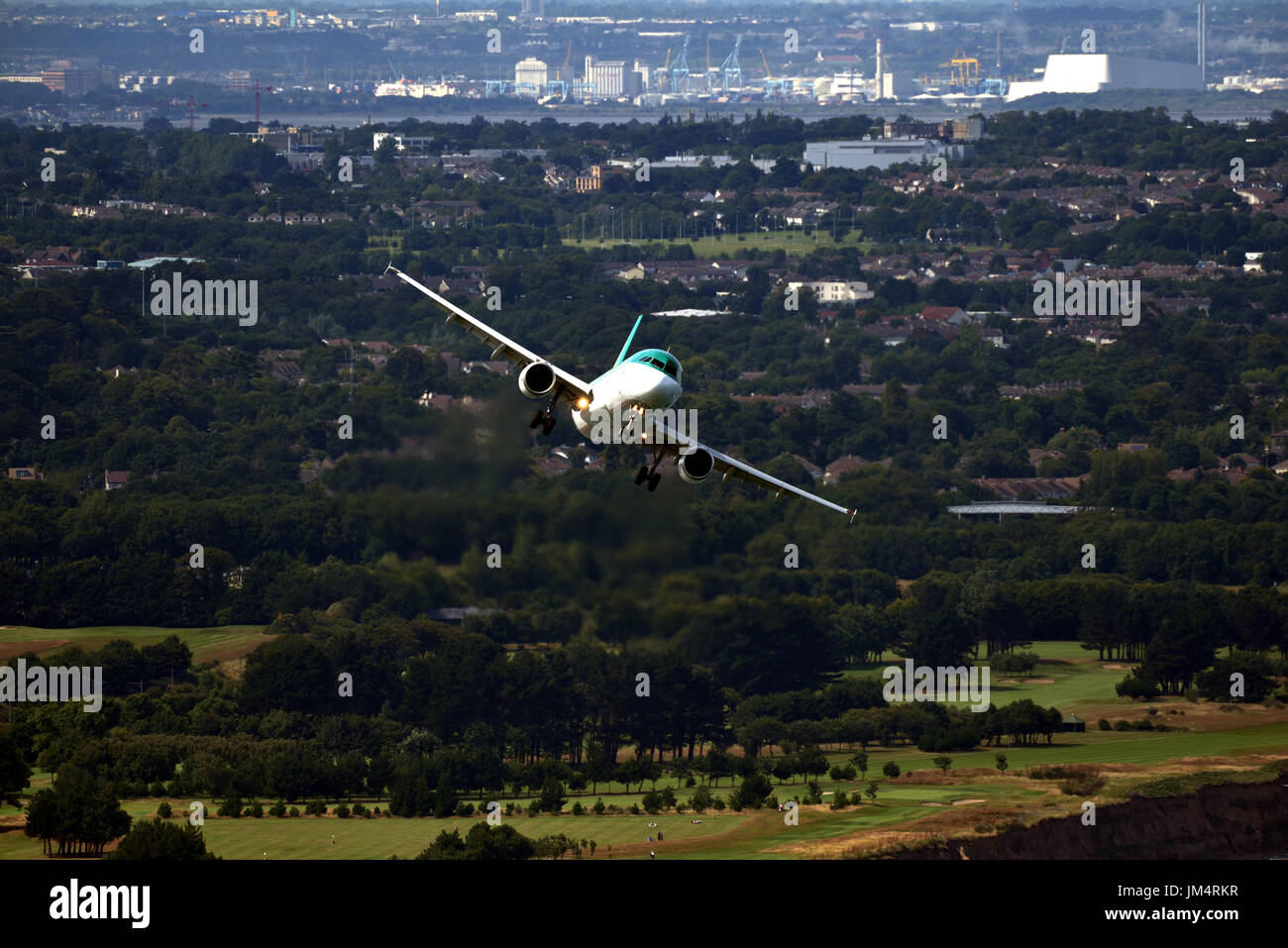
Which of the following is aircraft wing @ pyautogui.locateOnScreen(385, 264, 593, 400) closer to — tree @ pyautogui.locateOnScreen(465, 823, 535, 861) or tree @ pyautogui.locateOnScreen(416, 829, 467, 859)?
tree @ pyautogui.locateOnScreen(416, 829, 467, 859)

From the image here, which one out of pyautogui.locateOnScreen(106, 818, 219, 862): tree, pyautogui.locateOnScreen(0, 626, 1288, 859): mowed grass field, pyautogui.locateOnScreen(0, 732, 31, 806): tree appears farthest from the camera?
pyautogui.locateOnScreen(0, 732, 31, 806): tree

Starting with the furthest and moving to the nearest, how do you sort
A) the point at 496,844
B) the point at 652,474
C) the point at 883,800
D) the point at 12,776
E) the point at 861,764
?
the point at 861,764, the point at 883,800, the point at 12,776, the point at 496,844, the point at 652,474

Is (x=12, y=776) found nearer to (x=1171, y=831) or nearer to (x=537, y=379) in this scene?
(x=1171, y=831)

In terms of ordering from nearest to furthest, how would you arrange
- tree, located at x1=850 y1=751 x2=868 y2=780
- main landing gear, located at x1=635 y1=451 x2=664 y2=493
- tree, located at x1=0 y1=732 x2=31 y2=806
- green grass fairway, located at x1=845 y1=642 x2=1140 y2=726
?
main landing gear, located at x1=635 y1=451 x2=664 y2=493
tree, located at x1=0 y1=732 x2=31 y2=806
tree, located at x1=850 y1=751 x2=868 y2=780
green grass fairway, located at x1=845 y1=642 x2=1140 y2=726
